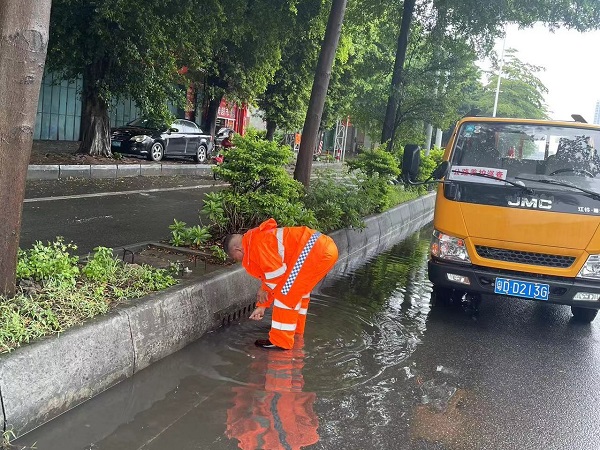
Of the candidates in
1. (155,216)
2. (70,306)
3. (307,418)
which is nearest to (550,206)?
(307,418)

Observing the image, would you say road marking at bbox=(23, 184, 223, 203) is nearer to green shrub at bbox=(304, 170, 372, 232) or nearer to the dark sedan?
the dark sedan

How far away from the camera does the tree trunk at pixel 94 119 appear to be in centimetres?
1574

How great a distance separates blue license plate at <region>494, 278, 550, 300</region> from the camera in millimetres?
5906

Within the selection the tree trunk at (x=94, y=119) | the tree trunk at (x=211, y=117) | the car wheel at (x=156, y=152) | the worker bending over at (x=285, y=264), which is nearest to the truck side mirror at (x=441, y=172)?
the worker bending over at (x=285, y=264)

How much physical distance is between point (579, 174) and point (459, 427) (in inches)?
139

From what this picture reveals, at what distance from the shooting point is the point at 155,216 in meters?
9.97

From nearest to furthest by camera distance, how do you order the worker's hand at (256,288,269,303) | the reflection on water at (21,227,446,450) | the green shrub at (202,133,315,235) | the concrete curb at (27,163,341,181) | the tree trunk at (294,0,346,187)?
the reflection on water at (21,227,446,450)
the worker's hand at (256,288,269,303)
the green shrub at (202,133,315,235)
the tree trunk at (294,0,346,187)
the concrete curb at (27,163,341,181)

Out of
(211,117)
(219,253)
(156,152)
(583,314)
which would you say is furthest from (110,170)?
(583,314)

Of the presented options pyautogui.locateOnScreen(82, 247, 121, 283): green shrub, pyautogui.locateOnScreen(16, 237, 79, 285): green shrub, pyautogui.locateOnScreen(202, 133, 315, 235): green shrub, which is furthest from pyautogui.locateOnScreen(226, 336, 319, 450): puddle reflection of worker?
pyautogui.locateOnScreen(202, 133, 315, 235): green shrub

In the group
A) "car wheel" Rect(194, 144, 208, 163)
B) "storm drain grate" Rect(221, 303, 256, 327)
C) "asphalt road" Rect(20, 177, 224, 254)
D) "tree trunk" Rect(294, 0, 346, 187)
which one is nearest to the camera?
"storm drain grate" Rect(221, 303, 256, 327)

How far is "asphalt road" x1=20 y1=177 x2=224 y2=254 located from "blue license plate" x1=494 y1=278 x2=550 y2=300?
426 cm

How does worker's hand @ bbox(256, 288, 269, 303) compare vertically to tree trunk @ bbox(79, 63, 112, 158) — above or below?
below

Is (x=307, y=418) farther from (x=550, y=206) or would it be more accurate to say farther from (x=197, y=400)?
(x=550, y=206)

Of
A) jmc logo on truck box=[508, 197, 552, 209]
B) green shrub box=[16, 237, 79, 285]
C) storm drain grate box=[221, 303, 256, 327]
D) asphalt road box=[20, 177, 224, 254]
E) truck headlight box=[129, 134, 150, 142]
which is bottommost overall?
storm drain grate box=[221, 303, 256, 327]
